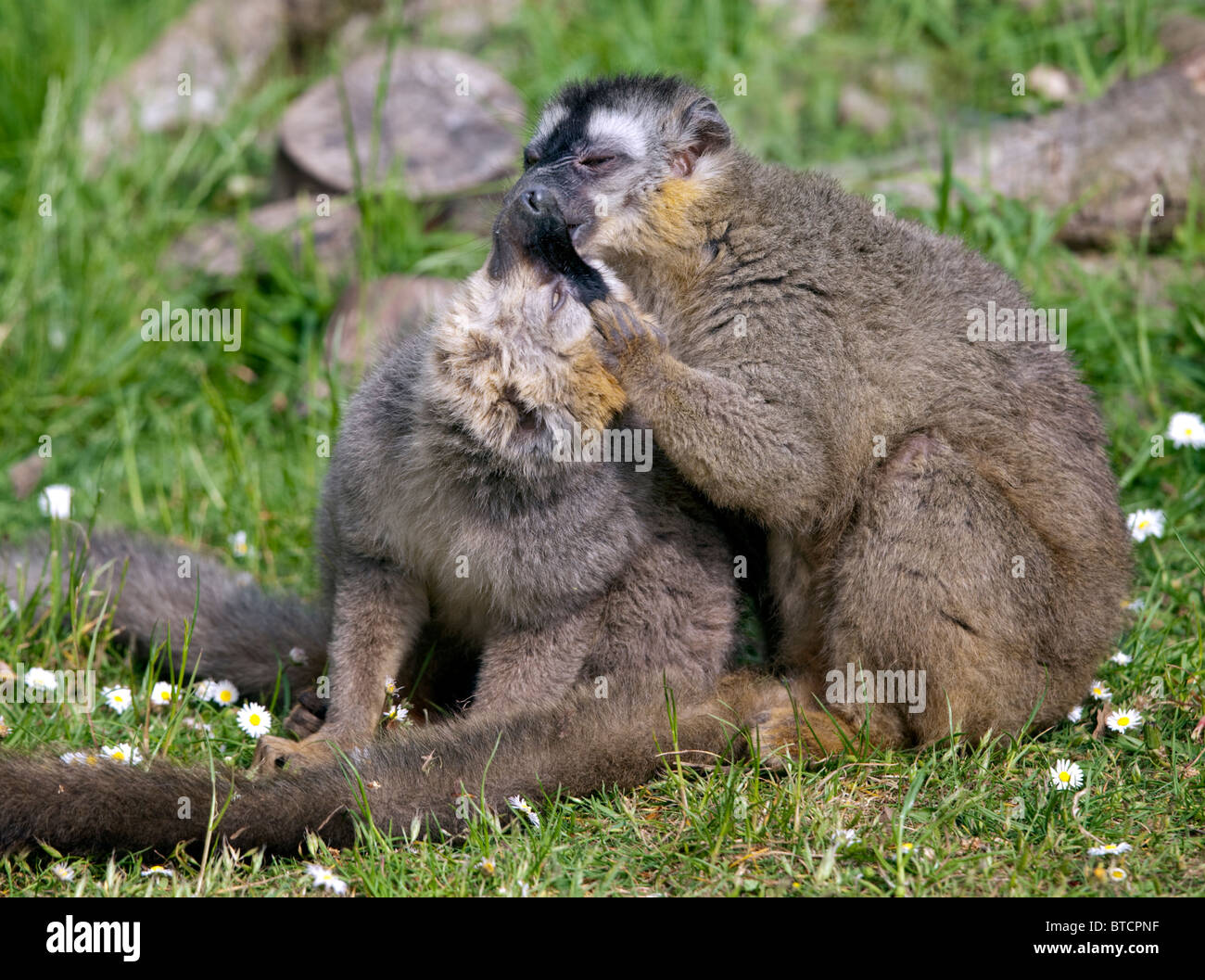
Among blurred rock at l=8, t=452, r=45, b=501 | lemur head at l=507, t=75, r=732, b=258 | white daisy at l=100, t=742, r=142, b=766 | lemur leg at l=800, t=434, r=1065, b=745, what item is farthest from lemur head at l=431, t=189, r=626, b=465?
blurred rock at l=8, t=452, r=45, b=501

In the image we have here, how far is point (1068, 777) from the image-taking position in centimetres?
407

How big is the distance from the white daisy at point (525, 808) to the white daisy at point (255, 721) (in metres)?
1.14

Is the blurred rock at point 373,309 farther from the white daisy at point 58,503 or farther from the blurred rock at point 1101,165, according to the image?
the blurred rock at point 1101,165

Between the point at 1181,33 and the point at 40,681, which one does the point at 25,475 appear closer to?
the point at 40,681

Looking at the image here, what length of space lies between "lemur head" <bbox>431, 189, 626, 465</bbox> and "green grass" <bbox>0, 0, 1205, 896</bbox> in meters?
1.17

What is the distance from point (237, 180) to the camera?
27.0 ft

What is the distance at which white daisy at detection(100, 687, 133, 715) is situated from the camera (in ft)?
15.1

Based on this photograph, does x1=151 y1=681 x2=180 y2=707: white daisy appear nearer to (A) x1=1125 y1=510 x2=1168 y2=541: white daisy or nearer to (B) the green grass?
(B) the green grass

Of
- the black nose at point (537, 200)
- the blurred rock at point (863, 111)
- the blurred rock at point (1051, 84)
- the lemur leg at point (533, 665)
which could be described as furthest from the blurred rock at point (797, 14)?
the lemur leg at point (533, 665)

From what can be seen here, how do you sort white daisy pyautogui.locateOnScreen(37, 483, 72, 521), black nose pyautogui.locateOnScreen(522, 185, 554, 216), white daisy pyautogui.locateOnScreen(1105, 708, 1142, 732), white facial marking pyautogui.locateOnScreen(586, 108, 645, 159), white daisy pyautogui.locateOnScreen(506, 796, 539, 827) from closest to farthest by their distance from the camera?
1. white daisy pyautogui.locateOnScreen(506, 796, 539, 827)
2. black nose pyautogui.locateOnScreen(522, 185, 554, 216)
3. white daisy pyautogui.locateOnScreen(1105, 708, 1142, 732)
4. white facial marking pyautogui.locateOnScreen(586, 108, 645, 159)
5. white daisy pyautogui.locateOnScreen(37, 483, 72, 521)

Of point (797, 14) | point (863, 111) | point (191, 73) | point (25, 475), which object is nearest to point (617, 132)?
point (25, 475)
